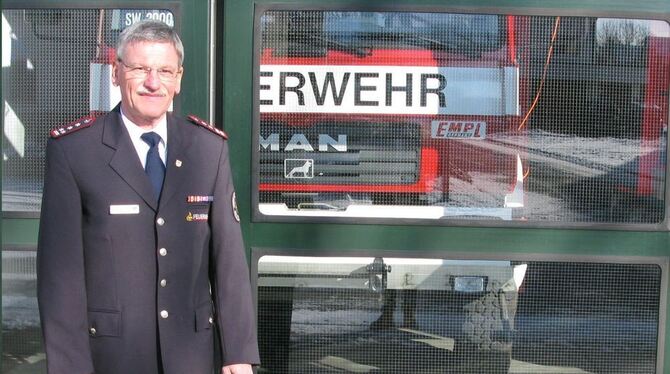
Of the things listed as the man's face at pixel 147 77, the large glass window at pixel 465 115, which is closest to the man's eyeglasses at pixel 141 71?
the man's face at pixel 147 77

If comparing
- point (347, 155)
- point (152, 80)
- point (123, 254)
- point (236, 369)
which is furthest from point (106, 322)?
point (347, 155)

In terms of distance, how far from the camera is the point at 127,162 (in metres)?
2.33

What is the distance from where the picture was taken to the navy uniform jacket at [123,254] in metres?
2.29

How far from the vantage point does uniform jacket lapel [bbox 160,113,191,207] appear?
7.75 feet

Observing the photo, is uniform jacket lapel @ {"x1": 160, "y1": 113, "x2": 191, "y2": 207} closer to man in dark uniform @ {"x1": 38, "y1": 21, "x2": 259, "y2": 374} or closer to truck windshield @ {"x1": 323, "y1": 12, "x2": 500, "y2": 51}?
man in dark uniform @ {"x1": 38, "y1": 21, "x2": 259, "y2": 374}

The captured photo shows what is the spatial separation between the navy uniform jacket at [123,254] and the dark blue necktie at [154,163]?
0.02m

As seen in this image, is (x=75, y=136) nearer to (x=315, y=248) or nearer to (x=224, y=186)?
(x=224, y=186)

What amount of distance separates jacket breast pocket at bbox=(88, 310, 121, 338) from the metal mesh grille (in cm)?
98

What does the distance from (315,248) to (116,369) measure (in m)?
1.05

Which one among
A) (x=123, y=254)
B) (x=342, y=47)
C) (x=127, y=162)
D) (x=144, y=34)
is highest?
(x=342, y=47)

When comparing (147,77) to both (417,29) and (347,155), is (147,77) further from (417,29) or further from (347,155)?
(417,29)

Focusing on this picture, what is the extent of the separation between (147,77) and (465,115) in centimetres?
132

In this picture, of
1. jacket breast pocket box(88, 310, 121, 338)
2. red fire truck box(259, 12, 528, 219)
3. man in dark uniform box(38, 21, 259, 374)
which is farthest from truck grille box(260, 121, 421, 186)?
jacket breast pocket box(88, 310, 121, 338)

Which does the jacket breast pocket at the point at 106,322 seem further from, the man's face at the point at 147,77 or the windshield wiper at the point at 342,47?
the windshield wiper at the point at 342,47
